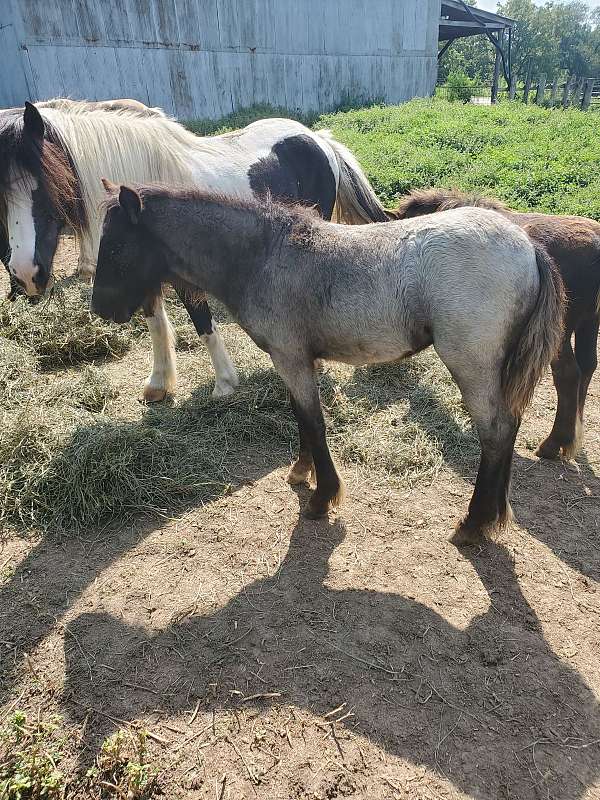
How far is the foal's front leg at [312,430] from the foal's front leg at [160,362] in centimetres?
163

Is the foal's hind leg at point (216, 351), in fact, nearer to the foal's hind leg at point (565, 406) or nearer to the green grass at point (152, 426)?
the green grass at point (152, 426)

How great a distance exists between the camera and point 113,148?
3801 mm

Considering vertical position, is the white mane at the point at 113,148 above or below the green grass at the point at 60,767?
above

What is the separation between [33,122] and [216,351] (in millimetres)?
2047

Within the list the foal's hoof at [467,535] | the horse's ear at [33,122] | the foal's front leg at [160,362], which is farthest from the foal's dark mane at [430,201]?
the horse's ear at [33,122]

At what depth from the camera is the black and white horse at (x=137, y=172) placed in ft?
11.4

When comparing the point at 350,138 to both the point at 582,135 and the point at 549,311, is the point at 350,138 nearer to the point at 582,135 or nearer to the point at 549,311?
the point at 582,135

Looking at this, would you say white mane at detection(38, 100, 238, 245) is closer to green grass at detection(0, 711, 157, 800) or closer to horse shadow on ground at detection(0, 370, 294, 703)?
horse shadow on ground at detection(0, 370, 294, 703)

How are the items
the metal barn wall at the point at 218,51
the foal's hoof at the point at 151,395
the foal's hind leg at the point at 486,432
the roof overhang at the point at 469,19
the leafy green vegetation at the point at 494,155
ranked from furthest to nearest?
the roof overhang at the point at 469,19 < the metal barn wall at the point at 218,51 < the leafy green vegetation at the point at 494,155 < the foal's hoof at the point at 151,395 < the foal's hind leg at the point at 486,432

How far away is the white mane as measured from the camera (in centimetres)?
373

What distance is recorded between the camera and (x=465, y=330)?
2.43 metres

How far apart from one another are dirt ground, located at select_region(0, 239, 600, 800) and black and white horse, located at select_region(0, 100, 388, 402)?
174 cm

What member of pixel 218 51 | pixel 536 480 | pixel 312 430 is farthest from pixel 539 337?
pixel 218 51

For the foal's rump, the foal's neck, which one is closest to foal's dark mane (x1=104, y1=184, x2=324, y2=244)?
the foal's neck
